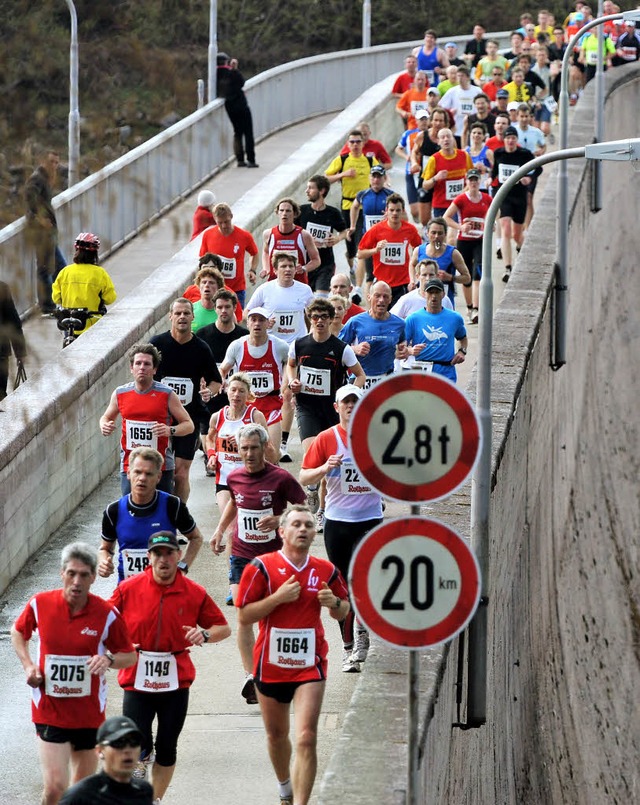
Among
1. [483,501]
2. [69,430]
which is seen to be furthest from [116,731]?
[69,430]

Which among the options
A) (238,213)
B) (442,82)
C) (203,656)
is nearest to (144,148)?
(238,213)

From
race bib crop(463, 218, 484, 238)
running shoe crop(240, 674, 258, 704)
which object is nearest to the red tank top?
race bib crop(463, 218, 484, 238)

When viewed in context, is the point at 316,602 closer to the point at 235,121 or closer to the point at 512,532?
the point at 512,532

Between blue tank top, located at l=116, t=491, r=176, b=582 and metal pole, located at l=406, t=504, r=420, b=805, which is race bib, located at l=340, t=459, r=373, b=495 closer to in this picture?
blue tank top, located at l=116, t=491, r=176, b=582

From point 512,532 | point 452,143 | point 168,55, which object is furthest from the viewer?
point 452,143

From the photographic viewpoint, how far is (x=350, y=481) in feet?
38.5

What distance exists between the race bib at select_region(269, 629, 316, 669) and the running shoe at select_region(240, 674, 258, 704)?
1.28 metres

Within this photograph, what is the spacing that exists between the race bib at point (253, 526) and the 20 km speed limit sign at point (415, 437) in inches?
150

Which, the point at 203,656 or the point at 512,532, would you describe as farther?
the point at 512,532

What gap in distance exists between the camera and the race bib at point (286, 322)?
16156 millimetres

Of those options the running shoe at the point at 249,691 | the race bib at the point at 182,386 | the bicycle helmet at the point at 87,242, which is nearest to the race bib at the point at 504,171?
the bicycle helmet at the point at 87,242

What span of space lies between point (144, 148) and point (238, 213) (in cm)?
341

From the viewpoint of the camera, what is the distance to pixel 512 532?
14609 mm

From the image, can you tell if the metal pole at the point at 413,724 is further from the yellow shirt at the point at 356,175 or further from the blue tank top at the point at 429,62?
the blue tank top at the point at 429,62
